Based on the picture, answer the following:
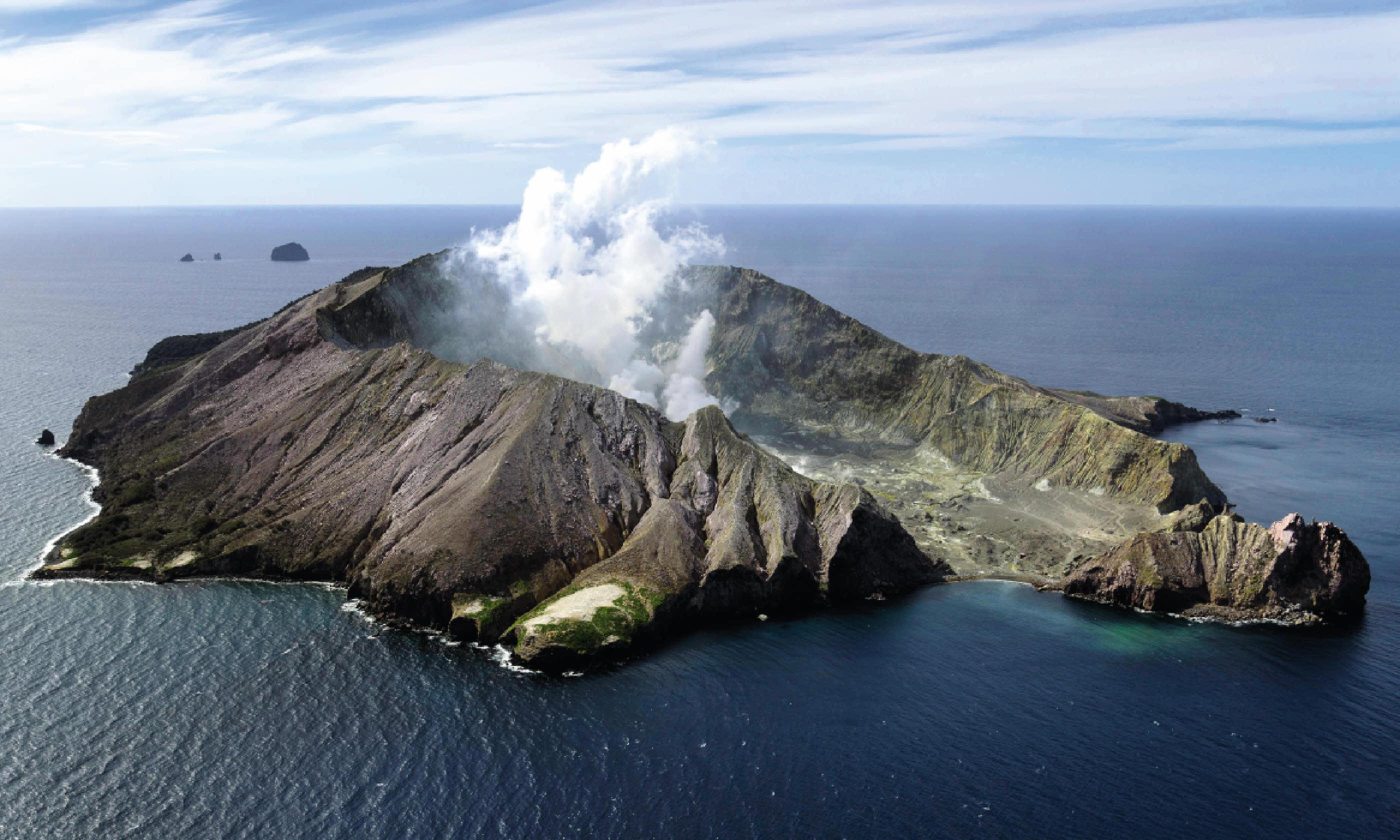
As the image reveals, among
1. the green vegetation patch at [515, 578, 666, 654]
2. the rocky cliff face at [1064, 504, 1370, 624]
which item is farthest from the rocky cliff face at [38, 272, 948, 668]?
the rocky cliff face at [1064, 504, 1370, 624]

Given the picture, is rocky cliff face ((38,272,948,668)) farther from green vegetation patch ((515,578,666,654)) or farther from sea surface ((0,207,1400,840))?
sea surface ((0,207,1400,840))

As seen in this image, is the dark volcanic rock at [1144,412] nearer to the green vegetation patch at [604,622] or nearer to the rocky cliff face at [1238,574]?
the rocky cliff face at [1238,574]

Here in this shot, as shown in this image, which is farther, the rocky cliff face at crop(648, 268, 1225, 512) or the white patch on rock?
the rocky cliff face at crop(648, 268, 1225, 512)

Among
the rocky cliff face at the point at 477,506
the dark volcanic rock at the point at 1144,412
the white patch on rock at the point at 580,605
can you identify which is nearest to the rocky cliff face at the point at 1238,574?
the rocky cliff face at the point at 477,506

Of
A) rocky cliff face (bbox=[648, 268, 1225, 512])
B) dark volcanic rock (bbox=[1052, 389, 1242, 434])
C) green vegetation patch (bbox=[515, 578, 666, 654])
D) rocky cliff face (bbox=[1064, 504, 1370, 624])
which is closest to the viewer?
green vegetation patch (bbox=[515, 578, 666, 654])

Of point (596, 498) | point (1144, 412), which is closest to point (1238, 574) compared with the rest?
point (596, 498)

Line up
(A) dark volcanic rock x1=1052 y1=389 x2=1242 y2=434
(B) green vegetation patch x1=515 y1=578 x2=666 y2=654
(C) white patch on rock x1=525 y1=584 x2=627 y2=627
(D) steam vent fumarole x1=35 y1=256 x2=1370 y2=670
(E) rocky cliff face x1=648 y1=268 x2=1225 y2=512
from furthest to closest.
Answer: (A) dark volcanic rock x1=1052 y1=389 x2=1242 y2=434 < (E) rocky cliff face x1=648 y1=268 x2=1225 y2=512 < (D) steam vent fumarole x1=35 y1=256 x2=1370 y2=670 < (C) white patch on rock x1=525 y1=584 x2=627 y2=627 < (B) green vegetation patch x1=515 y1=578 x2=666 y2=654
